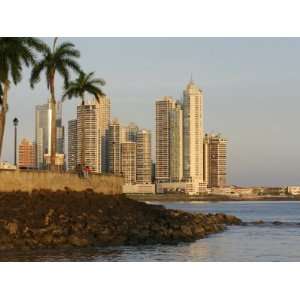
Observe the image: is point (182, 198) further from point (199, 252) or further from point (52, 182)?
point (199, 252)

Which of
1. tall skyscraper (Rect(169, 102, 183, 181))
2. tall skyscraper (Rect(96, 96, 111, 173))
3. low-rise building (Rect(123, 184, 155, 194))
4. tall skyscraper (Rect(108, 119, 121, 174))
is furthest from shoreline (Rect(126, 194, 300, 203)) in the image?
tall skyscraper (Rect(96, 96, 111, 173))

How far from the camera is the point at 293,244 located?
35.9 m

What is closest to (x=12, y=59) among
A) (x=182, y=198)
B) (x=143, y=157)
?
(x=143, y=157)

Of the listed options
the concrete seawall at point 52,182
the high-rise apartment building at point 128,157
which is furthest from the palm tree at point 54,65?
the high-rise apartment building at point 128,157

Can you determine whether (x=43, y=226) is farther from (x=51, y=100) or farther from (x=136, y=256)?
(x=51, y=100)

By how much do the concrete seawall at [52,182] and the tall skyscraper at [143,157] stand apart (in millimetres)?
95483

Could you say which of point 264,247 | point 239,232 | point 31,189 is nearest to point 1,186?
point 31,189

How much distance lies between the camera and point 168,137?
539 ft

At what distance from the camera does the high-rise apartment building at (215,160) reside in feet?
563

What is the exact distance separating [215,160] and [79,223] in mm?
140156

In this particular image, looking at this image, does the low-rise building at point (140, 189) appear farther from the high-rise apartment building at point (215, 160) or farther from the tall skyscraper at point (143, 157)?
the high-rise apartment building at point (215, 160)

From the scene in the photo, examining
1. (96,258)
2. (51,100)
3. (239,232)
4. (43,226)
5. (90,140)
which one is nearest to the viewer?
(96,258)

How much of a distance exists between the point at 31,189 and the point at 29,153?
72337 millimetres

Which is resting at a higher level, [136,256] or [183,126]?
[183,126]
